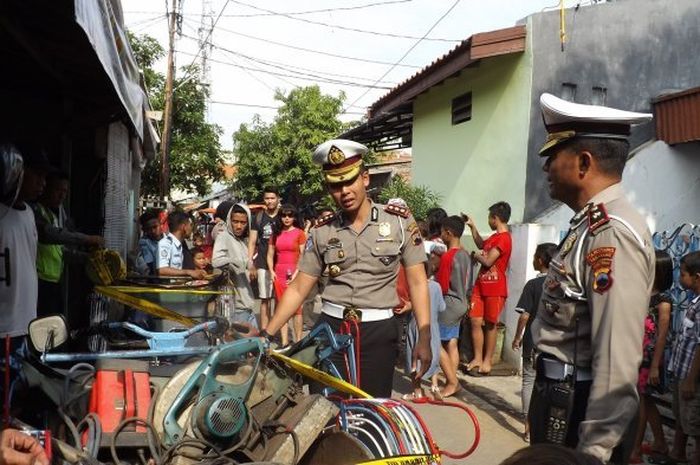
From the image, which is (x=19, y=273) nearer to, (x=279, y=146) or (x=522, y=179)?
(x=522, y=179)

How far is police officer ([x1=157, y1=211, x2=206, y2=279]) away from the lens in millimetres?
7441

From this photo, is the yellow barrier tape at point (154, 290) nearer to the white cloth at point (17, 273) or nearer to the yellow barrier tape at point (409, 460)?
the white cloth at point (17, 273)

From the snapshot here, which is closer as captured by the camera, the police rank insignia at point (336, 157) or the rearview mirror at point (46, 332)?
the rearview mirror at point (46, 332)

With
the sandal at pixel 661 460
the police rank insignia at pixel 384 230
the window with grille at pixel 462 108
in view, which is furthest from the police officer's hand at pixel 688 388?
the window with grille at pixel 462 108

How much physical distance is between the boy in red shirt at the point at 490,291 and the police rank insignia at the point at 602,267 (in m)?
5.97

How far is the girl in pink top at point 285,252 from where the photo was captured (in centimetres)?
876

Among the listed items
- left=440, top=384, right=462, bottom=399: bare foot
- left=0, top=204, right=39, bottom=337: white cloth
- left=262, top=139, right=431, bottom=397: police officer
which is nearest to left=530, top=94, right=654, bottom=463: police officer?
left=262, top=139, right=431, bottom=397: police officer

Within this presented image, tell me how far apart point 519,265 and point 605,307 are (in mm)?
6434

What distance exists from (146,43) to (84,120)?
11187 millimetres

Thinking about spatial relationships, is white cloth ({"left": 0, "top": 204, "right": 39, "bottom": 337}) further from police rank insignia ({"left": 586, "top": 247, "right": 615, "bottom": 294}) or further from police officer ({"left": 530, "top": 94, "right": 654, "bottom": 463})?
police rank insignia ({"left": 586, "top": 247, "right": 615, "bottom": 294})

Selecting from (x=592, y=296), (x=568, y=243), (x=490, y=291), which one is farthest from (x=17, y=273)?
(x=490, y=291)

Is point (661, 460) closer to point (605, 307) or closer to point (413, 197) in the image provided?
point (605, 307)

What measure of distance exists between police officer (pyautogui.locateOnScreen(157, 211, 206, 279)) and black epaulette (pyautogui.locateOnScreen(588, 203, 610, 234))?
5385 mm

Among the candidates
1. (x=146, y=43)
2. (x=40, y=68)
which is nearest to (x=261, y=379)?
(x=40, y=68)
